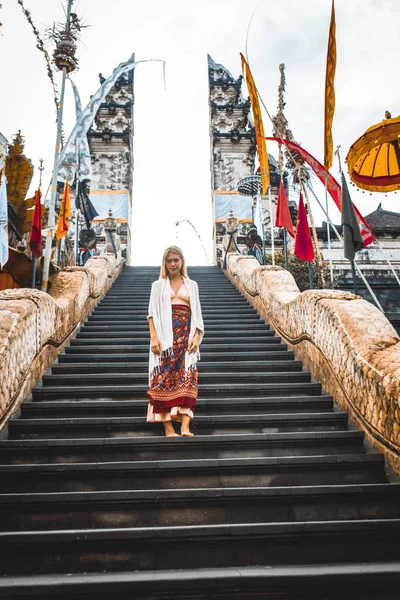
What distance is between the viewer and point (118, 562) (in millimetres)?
2678

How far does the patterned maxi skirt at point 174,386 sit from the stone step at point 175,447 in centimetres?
25

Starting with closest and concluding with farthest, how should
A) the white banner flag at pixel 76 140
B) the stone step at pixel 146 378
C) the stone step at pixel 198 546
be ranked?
the stone step at pixel 198 546
the stone step at pixel 146 378
the white banner flag at pixel 76 140

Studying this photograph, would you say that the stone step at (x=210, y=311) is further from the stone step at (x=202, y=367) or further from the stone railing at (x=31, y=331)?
the stone step at (x=202, y=367)

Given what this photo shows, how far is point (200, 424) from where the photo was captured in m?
4.15

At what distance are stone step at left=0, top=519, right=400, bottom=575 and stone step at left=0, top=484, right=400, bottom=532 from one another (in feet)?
0.62

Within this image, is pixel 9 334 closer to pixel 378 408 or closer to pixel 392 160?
pixel 378 408

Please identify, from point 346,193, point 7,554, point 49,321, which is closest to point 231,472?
point 7,554

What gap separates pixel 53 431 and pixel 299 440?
2.25 meters

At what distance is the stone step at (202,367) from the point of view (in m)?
5.47


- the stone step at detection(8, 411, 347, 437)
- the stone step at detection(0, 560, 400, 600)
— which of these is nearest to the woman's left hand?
the stone step at detection(8, 411, 347, 437)

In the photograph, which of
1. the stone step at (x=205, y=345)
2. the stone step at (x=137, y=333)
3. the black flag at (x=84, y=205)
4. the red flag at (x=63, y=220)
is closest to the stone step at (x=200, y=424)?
the stone step at (x=205, y=345)

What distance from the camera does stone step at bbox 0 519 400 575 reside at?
2.69 meters

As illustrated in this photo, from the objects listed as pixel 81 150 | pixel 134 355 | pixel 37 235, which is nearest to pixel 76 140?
pixel 81 150

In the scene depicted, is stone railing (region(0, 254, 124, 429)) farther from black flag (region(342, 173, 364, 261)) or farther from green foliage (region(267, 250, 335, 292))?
green foliage (region(267, 250, 335, 292))
